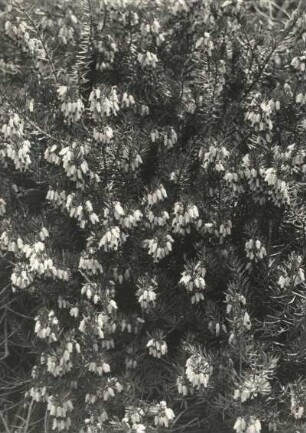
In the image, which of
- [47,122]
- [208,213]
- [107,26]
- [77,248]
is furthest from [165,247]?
[107,26]

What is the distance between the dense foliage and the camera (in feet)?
10.6

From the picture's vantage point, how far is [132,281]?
3564 millimetres

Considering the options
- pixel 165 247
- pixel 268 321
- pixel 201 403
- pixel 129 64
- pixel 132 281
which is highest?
pixel 129 64

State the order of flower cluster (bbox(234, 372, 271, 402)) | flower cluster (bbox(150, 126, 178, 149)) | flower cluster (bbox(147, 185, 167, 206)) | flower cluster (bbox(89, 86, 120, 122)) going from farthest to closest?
flower cluster (bbox(150, 126, 178, 149))
flower cluster (bbox(147, 185, 167, 206))
flower cluster (bbox(89, 86, 120, 122))
flower cluster (bbox(234, 372, 271, 402))

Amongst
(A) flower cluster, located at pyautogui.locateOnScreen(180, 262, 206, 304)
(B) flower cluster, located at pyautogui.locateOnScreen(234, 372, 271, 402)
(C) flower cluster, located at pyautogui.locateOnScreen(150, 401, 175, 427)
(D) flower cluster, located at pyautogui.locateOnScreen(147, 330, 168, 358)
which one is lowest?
(C) flower cluster, located at pyautogui.locateOnScreen(150, 401, 175, 427)

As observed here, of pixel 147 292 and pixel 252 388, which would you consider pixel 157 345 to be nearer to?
pixel 147 292

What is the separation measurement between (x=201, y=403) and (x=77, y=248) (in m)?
1.25

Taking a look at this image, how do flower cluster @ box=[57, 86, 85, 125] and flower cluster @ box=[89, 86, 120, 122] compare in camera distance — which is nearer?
flower cluster @ box=[89, 86, 120, 122]

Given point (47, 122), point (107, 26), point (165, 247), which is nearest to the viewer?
point (165, 247)

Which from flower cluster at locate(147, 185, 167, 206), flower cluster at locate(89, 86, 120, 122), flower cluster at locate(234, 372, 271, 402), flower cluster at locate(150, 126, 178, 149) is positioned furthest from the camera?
flower cluster at locate(150, 126, 178, 149)

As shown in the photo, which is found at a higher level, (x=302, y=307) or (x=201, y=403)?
(x=302, y=307)

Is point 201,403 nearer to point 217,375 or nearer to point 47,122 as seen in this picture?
point 217,375

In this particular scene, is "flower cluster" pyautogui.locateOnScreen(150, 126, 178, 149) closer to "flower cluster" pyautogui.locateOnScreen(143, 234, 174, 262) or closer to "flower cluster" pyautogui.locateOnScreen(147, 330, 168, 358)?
"flower cluster" pyautogui.locateOnScreen(143, 234, 174, 262)

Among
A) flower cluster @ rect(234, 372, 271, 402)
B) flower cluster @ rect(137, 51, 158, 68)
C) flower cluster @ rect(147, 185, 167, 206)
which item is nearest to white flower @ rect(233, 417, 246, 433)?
flower cluster @ rect(234, 372, 271, 402)
